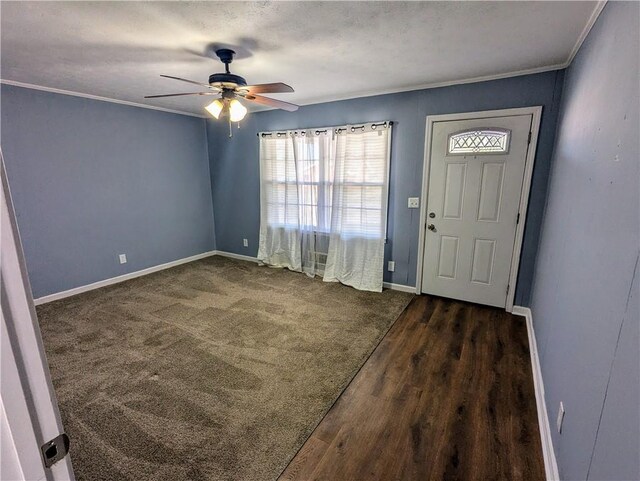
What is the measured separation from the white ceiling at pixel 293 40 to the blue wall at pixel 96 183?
1.73 ft

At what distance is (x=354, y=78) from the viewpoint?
303 cm

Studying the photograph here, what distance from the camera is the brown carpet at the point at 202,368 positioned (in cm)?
169

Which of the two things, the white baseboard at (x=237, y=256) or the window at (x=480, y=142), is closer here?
the window at (x=480, y=142)

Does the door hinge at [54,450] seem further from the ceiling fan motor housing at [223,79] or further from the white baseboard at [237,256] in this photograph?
the white baseboard at [237,256]

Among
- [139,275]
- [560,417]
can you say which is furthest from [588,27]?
[139,275]

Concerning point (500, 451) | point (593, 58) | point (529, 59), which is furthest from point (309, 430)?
point (529, 59)

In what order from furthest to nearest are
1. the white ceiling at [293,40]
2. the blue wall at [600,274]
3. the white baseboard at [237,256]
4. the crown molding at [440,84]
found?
the white baseboard at [237,256] < the crown molding at [440,84] < the white ceiling at [293,40] < the blue wall at [600,274]

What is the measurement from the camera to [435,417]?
6.31 ft

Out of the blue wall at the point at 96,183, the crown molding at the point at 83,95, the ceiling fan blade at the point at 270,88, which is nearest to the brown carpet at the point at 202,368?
the blue wall at the point at 96,183

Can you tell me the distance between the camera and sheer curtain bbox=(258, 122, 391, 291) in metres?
3.73

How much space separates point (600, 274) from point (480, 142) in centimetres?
229

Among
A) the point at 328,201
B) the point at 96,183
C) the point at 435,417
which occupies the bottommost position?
the point at 435,417

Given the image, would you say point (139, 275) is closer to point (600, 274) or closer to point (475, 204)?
point (475, 204)

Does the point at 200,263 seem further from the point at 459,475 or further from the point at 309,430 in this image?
the point at 459,475
